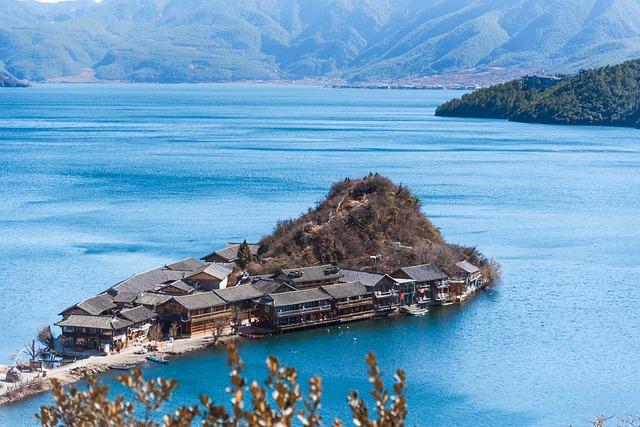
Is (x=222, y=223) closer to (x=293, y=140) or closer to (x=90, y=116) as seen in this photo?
(x=293, y=140)

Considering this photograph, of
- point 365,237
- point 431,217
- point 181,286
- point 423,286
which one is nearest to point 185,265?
point 181,286

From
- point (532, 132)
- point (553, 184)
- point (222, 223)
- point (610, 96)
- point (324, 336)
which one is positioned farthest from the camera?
point (610, 96)

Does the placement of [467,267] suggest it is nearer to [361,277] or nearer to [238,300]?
[361,277]

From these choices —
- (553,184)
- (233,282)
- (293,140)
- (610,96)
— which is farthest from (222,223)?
(610,96)

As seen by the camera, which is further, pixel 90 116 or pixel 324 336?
pixel 90 116

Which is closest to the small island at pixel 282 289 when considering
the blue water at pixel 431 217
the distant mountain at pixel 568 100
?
the blue water at pixel 431 217

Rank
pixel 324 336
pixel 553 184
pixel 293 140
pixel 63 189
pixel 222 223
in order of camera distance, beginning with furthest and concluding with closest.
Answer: pixel 293 140, pixel 553 184, pixel 63 189, pixel 222 223, pixel 324 336

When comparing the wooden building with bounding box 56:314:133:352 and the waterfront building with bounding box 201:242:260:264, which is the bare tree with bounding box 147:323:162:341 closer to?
the wooden building with bounding box 56:314:133:352
